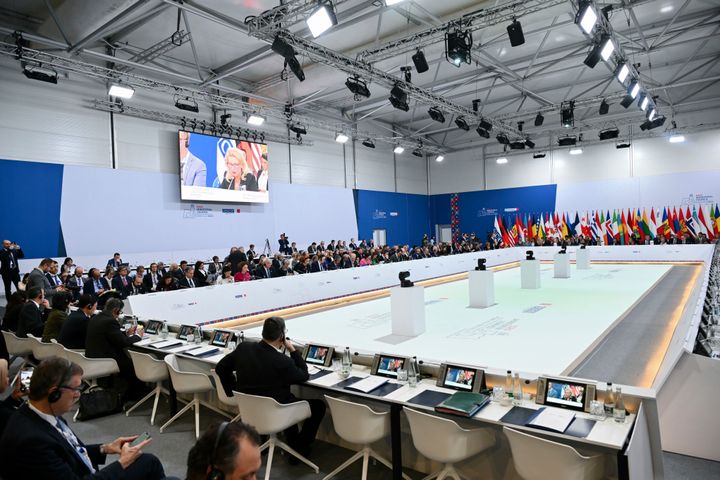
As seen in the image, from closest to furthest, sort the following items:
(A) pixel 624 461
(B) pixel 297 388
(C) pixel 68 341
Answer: (A) pixel 624 461
(B) pixel 297 388
(C) pixel 68 341

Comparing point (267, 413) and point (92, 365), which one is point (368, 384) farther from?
point (92, 365)

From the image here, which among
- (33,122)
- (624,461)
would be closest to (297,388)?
(624,461)

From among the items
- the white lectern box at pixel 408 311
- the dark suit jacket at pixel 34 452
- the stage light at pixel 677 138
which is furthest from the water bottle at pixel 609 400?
the stage light at pixel 677 138

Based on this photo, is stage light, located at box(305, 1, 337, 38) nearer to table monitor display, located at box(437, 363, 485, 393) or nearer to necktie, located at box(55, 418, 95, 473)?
table monitor display, located at box(437, 363, 485, 393)

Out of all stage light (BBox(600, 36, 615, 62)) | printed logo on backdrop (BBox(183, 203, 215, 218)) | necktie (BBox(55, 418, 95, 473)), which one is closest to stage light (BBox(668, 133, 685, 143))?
stage light (BBox(600, 36, 615, 62))

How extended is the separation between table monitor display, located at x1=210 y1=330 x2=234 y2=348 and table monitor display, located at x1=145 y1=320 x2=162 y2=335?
1044 mm

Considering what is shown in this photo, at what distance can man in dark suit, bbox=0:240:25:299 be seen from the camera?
973 centimetres

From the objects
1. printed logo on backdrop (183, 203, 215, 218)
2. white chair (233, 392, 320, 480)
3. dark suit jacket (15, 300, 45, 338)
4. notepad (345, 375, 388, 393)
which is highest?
printed logo on backdrop (183, 203, 215, 218)

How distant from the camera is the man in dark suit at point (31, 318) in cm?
553

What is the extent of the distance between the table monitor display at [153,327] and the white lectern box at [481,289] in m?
5.41

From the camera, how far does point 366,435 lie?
2891 mm

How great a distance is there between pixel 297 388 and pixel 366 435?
1.24 metres

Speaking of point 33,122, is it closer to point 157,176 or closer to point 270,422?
point 157,176

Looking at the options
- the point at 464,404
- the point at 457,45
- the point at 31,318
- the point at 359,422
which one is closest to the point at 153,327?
the point at 31,318
